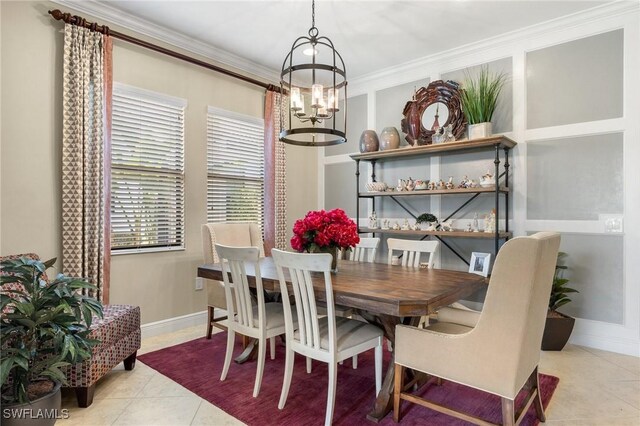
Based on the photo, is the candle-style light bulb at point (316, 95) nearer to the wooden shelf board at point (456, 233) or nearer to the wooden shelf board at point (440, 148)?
the wooden shelf board at point (440, 148)

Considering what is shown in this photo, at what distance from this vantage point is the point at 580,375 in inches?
106

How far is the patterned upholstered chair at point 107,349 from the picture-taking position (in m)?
2.20

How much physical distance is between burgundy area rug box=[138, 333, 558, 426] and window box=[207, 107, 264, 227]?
167 centimetres

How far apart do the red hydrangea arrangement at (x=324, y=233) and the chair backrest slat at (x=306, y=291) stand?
0.40 meters

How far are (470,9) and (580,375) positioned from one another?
3.02m

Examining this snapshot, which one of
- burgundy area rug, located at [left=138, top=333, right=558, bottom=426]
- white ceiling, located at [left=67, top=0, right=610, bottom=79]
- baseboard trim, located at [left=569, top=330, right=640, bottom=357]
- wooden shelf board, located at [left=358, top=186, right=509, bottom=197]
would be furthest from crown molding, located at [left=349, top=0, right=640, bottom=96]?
burgundy area rug, located at [left=138, top=333, right=558, bottom=426]

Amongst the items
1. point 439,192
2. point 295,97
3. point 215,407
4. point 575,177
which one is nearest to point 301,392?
point 215,407

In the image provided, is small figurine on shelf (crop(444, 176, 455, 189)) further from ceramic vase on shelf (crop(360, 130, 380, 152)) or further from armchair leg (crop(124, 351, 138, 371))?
armchair leg (crop(124, 351, 138, 371))

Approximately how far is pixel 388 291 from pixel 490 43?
3071mm

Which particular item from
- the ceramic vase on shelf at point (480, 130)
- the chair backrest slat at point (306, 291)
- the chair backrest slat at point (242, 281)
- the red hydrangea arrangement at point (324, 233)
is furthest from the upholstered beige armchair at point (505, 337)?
the ceramic vase on shelf at point (480, 130)

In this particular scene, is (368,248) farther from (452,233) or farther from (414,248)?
(452,233)

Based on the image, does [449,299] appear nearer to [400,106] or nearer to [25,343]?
[25,343]

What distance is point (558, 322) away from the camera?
10.2 ft

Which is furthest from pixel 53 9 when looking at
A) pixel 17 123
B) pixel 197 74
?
pixel 197 74
